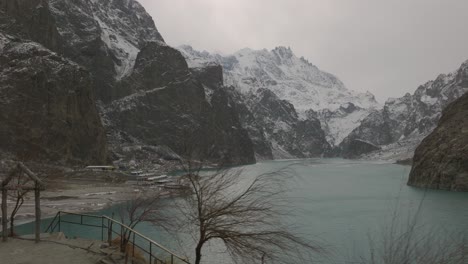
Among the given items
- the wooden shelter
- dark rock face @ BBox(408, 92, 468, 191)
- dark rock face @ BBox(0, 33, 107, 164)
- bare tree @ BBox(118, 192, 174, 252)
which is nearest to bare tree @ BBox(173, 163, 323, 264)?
bare tree @ BBox(118, 192, 174, 252)

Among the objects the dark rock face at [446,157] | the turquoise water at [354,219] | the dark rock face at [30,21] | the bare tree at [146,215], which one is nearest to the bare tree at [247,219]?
the bare tree at [146,215]

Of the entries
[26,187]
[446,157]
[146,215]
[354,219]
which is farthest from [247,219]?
[446,157]

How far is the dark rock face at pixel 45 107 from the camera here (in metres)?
113

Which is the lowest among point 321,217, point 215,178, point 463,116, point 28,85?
point 321,217

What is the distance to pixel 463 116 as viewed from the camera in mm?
94938

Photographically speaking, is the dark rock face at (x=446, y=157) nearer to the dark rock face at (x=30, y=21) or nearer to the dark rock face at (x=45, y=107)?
the dark rock face at (x=45, y=107)

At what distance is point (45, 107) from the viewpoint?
122 meters

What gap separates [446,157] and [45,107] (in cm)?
10106

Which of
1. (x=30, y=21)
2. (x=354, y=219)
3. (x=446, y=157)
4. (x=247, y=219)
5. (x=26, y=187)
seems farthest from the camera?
(x=30, y=21)

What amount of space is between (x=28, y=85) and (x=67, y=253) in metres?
111

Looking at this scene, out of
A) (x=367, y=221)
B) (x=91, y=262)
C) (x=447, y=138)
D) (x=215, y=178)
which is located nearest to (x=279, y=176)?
(x=215, y=178)

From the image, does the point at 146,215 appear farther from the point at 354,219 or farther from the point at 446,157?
the point at 446,157

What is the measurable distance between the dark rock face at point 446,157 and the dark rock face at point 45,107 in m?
86.0

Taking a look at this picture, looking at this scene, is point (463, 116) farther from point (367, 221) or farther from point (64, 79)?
point (64, 79)
